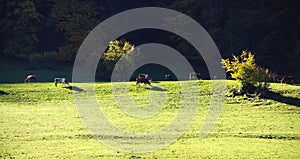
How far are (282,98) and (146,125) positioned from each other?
1015 centimetres

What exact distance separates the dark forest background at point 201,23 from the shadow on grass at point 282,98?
18392mm

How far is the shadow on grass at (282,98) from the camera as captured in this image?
114ft

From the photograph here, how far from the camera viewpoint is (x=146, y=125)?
30.8 metres

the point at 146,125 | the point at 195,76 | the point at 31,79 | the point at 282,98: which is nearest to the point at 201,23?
the point at 195,76

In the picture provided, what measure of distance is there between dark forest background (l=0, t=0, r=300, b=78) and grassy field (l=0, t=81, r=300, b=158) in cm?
1481

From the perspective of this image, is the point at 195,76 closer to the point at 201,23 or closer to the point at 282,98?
the point at 282,98

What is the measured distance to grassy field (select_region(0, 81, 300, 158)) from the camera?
81.8 feet

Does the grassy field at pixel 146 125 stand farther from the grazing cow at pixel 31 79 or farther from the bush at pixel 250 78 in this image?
the grazing cow at pixel 31 79

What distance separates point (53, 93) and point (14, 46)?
17.9 meters

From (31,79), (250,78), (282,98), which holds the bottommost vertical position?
(282,98)

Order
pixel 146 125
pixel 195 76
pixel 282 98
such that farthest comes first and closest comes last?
pixel 195 76 → pixel 282 98 → pixel 146 125

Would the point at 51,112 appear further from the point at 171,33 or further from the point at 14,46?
the point at 171,33

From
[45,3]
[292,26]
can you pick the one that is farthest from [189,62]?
[45,3]

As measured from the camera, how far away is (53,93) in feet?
128
